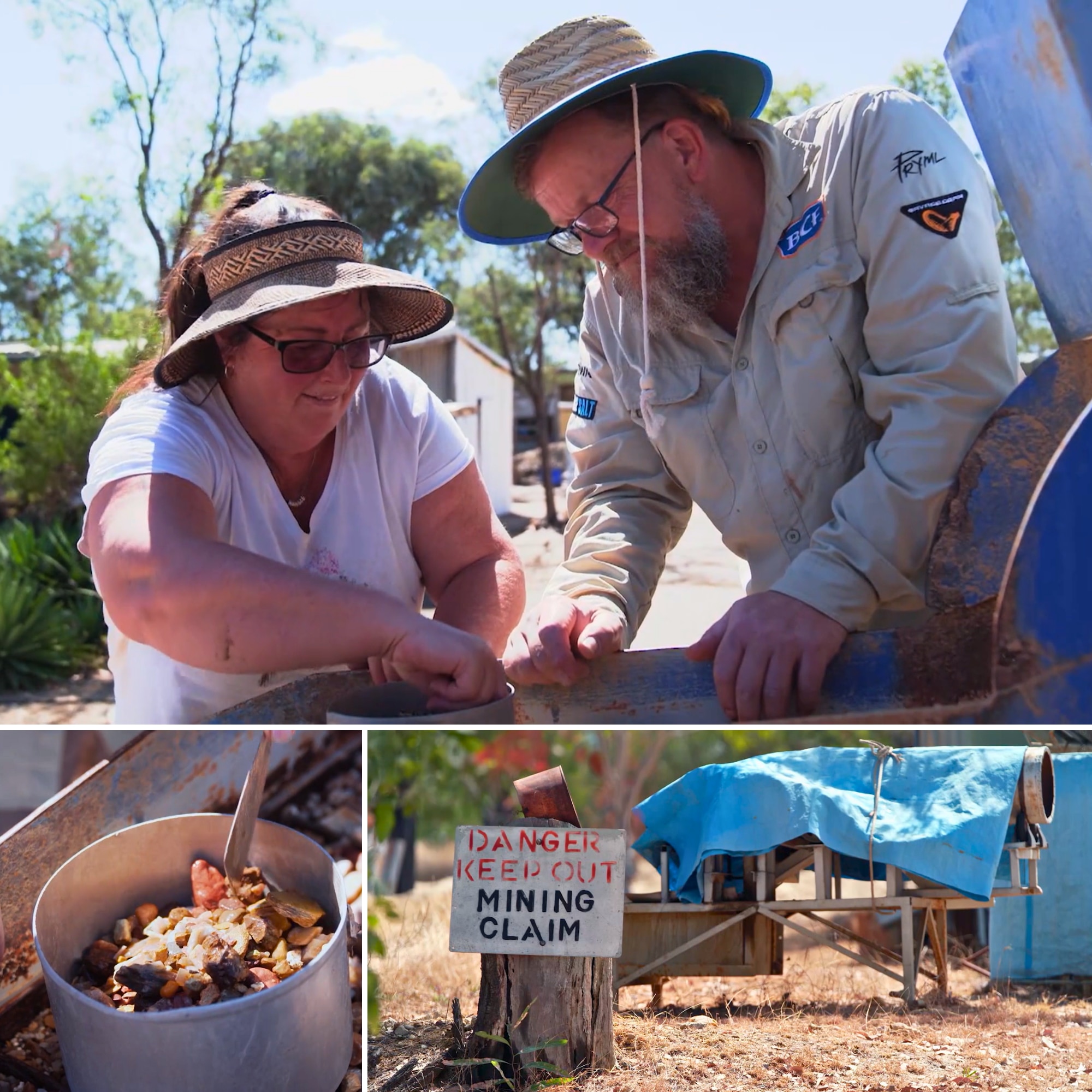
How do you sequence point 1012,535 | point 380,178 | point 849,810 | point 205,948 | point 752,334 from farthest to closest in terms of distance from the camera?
point 380,178
point 849,810
point 752,334
point 1012,535
point 205,948

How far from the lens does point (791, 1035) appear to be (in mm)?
2449

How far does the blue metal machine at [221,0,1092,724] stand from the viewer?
5.27 feet

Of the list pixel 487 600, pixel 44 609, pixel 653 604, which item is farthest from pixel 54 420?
pixel 487 600

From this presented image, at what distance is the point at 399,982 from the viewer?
2.68 m

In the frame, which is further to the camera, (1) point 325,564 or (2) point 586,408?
(2) point 586,408

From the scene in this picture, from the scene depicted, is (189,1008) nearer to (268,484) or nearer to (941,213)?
(268,484)

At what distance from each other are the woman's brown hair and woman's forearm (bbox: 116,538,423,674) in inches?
22.5

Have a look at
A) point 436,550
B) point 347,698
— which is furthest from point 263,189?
point 347,698

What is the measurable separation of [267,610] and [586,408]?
41.9 inches

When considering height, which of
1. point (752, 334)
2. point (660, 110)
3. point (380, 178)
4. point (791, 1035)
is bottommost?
point (791, 1035)

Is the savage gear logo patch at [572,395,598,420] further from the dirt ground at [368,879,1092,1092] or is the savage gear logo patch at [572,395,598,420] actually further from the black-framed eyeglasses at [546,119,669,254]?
the dirt ground at [368,879,1092,1092]

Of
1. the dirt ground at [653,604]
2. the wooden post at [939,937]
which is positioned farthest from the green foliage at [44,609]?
the wooden post at [939,937]

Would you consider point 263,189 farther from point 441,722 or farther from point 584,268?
point 584,268

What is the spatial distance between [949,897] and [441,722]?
2.31 m
